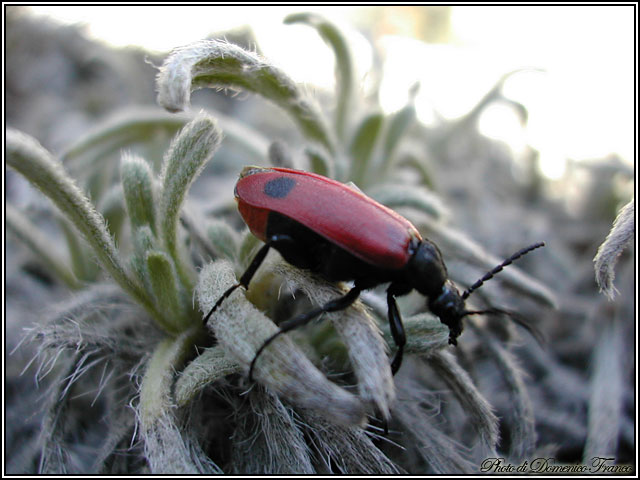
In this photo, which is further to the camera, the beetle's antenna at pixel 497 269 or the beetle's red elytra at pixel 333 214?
the beetle's antenna at pixel 497 269

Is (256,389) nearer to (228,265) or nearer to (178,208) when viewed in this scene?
(228,265)

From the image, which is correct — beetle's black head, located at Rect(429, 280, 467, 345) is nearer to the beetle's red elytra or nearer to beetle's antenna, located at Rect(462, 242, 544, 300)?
beetle's antenna, located at Rect(462, 242, 544, 300)

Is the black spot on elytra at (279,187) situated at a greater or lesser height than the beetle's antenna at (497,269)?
greater

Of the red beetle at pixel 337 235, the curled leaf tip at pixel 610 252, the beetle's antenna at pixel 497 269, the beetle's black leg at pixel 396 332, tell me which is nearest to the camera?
the curled leaf tip at pixel 610 252

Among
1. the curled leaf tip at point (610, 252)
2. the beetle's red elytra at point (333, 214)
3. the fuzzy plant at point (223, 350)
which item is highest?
the curled leaf tip at point (610, 252)

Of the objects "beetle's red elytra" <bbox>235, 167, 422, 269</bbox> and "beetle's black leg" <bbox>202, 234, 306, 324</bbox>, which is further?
"beetle's red elytra" <bbox>235, 167, 422, 269</bbox>

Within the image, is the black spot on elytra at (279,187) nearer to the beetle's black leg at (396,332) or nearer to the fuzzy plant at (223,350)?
the fuzzy plant at (223,350)

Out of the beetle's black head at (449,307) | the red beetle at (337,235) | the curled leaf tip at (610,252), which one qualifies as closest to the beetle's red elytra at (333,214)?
the red beetle at (337,235)

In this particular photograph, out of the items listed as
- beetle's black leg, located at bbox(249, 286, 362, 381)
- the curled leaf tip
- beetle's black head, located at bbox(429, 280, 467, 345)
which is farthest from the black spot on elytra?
the curled leaf tip
